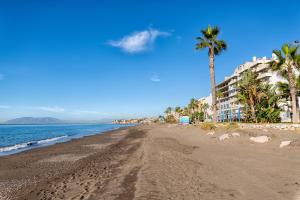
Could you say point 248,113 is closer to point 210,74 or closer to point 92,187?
point 210,74

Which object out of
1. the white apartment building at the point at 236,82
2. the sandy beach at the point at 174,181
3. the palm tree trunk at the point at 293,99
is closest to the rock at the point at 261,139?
the sandy beach at the point at 174,181

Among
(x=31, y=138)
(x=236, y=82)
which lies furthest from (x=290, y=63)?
(x=31, y=138)

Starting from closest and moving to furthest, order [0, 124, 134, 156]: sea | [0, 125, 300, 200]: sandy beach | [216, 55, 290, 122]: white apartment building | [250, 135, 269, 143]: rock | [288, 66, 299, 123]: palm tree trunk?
[0, 125, 300, 200]: sandy beach, [250, 135, 269, 143]: rock, [0, 124, 134, 156]: sea, [288, 66, 299, 123]: palm tree trunk, [216, 55, 290, 122]: white apartment building

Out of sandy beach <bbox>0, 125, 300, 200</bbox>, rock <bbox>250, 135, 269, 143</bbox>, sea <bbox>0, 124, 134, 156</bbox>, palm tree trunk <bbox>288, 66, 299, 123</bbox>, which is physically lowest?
sea <bbox>0, 124, 134, 156</bbox>

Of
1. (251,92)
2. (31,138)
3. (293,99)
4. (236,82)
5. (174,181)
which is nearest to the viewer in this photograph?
(174,181)

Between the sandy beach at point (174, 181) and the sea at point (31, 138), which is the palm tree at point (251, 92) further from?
the sea at point (31, 138)

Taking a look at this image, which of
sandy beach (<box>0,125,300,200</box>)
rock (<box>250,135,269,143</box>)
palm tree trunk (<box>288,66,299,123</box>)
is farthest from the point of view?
palm tree trunk (<box>288,66,299,123</box>)

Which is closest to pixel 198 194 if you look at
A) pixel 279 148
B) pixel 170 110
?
pixel 279 148

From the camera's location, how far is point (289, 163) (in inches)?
394

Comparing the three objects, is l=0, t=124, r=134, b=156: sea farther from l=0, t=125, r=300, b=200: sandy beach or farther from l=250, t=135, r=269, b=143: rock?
l=250, t=135, r=269, b=143: rock

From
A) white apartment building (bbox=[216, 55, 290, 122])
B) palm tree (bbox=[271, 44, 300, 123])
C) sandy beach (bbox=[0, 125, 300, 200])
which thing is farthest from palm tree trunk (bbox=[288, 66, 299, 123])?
sandy beach (bbox=[0, 125, 300, 200])

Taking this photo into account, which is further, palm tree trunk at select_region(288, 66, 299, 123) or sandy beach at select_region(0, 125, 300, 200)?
palm tree trunk at select_region(288, 66, 299, 123)

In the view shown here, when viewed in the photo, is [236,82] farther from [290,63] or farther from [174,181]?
[174,181]

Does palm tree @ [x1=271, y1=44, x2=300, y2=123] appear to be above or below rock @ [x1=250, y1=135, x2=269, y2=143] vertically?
above
